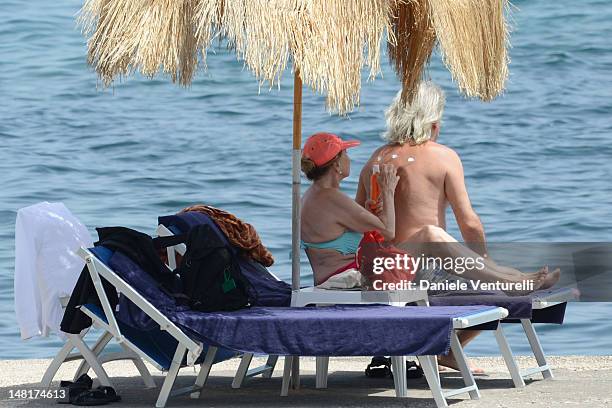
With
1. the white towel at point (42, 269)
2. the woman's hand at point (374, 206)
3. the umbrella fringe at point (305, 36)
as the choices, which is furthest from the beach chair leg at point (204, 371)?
the umbrella fringe at point (305, 36)

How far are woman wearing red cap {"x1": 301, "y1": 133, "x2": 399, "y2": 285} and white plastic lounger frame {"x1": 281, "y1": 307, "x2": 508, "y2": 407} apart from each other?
414 millimetres

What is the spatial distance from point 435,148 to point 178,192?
35.0 ft

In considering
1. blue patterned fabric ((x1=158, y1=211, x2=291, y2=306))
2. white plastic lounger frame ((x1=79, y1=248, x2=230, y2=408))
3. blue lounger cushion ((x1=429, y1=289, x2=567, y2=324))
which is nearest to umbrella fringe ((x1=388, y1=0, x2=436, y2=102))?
blue lounger cushion ((x1=429, y1=289, x2=567, y2=324))

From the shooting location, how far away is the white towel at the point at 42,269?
17.1 ft

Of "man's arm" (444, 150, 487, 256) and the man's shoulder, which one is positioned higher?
the man's shoulder

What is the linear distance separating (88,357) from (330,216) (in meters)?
1.15

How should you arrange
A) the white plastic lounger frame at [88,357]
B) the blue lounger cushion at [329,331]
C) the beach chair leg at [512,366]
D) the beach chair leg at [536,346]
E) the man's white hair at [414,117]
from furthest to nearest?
1. the man's white hair at [414,117]
2. the beach chair leg at [536,346]
3. the beach chair leg at [512,366]
4. the white plastic lounger frame at [88,357]
5. the blue lounger cushion at [329,331]

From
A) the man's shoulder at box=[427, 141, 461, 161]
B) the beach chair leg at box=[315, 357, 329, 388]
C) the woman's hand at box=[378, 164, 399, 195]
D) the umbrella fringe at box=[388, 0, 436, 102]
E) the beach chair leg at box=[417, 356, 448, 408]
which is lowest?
the beach chair leg at box=[315, 357, 329, 388]

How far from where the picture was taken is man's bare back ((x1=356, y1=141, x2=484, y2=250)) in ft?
19.0

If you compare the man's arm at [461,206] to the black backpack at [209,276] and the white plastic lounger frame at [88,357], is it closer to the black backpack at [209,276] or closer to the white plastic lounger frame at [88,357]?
the black backpack at [209,276]

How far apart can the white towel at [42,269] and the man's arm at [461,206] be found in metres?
1.70

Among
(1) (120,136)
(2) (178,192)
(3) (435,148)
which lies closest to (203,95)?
(1) (120,136)

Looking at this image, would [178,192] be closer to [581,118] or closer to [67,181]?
[67,181]

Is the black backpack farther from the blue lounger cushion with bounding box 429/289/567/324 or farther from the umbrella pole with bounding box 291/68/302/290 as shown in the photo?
the blue lounger cushion with bounding box 429/289/567/324
